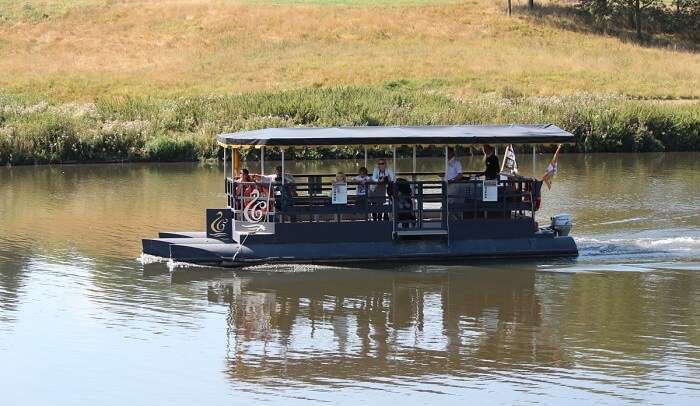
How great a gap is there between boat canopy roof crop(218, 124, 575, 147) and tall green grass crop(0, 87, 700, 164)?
1997 cm

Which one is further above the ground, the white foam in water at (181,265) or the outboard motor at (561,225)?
the outboard motor at (561,225)

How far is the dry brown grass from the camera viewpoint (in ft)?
205

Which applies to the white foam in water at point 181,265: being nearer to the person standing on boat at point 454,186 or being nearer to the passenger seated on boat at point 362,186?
the passenger seated on boat at point 362,186

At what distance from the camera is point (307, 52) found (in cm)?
7181

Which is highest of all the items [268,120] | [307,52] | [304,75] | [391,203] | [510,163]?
[307,52]

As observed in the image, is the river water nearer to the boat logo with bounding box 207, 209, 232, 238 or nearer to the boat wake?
the boat wake

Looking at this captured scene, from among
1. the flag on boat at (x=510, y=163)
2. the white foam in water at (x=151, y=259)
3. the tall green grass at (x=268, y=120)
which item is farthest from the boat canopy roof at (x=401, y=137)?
the tall green grass at (x=268, y=120)

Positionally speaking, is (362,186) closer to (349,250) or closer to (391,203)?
(391,203)

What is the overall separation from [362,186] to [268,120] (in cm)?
2404

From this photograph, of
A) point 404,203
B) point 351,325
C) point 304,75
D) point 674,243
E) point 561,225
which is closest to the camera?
point 351,325

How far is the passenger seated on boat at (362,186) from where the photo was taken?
22234mm

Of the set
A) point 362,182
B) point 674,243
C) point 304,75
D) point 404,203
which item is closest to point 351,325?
point 362,182

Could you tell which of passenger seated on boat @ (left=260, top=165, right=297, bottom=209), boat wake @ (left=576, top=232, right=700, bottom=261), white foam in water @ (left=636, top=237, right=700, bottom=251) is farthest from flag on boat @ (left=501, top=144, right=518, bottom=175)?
passenger seated on boat @ (left=260, top=165, right=297, bottom=209)

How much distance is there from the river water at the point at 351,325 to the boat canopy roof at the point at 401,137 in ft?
7.79
